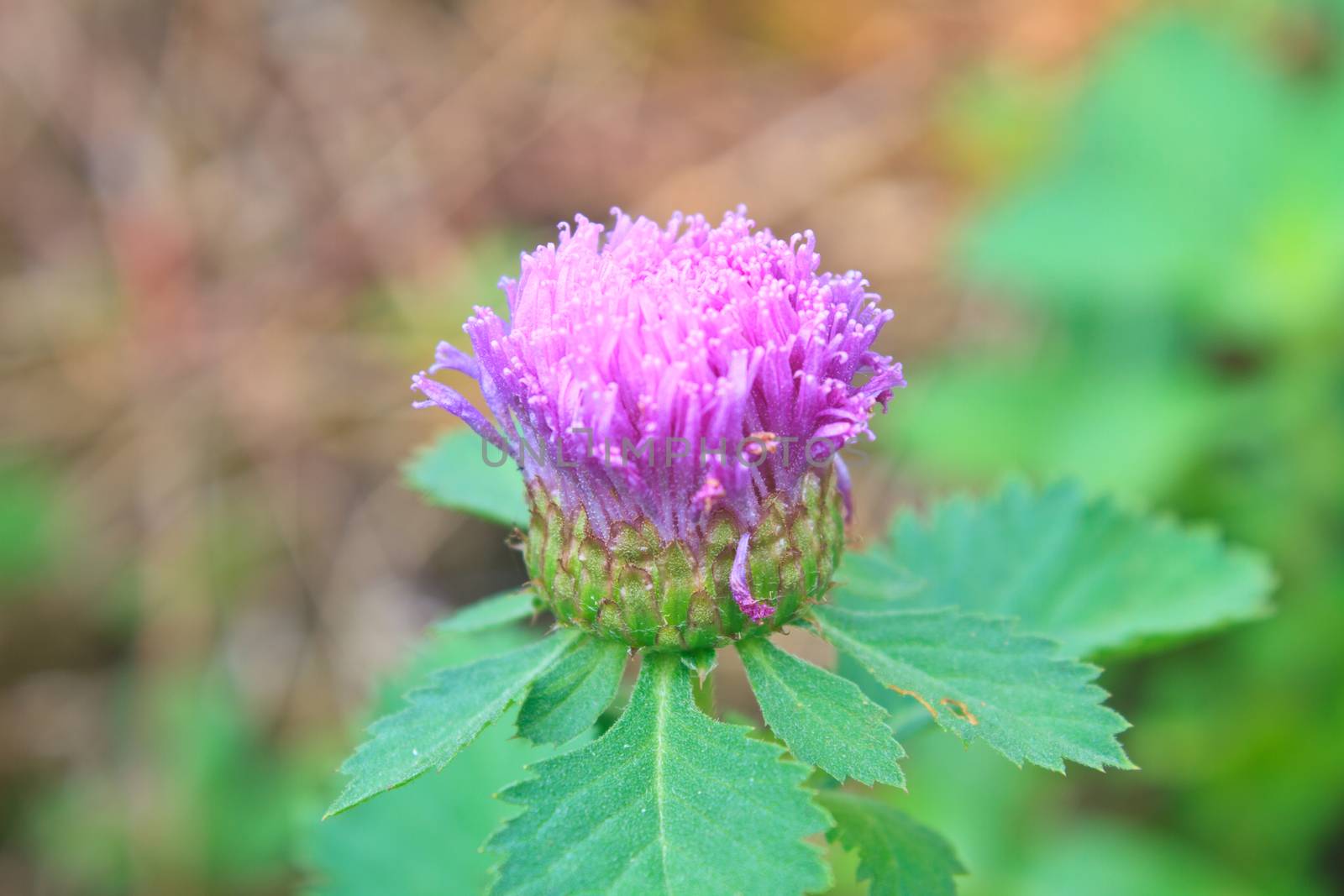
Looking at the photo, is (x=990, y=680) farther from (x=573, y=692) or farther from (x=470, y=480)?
(x=470, y=480)

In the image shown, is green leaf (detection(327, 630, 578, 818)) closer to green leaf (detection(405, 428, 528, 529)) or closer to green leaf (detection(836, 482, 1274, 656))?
green leaf (detection(405, 428, 528, 529))

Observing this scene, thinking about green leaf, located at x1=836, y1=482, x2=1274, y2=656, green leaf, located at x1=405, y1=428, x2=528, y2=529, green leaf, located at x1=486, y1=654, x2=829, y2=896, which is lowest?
green leaf, located at x1=486, y1=654, x2=829, y2=896

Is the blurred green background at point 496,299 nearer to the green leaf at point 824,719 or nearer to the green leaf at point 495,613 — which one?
the green leaf at point 495,613

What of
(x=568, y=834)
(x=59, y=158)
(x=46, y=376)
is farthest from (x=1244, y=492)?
(x=59, y=158)

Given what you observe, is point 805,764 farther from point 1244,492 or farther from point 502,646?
point 1244,492

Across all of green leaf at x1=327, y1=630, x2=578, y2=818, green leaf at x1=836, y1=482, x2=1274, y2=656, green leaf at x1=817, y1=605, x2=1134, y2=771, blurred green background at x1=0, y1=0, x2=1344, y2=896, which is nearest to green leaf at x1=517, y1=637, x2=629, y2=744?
green leaf at x1=327, y1=630, x2=578, y2=818
